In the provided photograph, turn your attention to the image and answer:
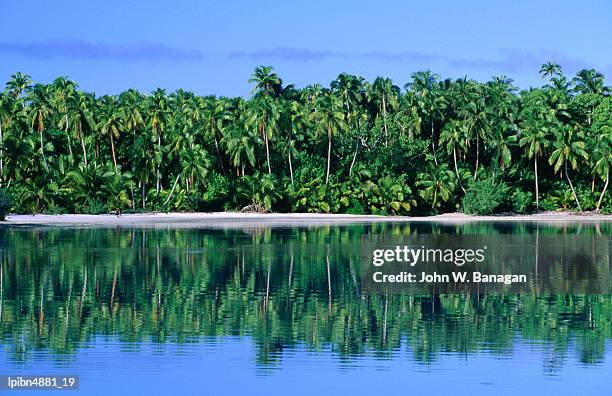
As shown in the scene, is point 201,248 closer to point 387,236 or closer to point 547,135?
point 387,236

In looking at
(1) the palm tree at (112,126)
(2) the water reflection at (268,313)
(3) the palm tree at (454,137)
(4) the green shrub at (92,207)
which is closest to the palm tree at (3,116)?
(4) the green shrub at (92,207)

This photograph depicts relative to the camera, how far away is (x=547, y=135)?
89.4 metres

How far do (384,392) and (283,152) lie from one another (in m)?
72.7

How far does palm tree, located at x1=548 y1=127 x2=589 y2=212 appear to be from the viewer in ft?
290

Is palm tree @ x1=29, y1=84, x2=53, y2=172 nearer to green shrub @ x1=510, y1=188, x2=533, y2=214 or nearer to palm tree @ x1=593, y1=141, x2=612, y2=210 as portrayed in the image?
green shrub @ x1=510, y1=188, x2=533, y2=214

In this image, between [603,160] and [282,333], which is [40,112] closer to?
[603,160]

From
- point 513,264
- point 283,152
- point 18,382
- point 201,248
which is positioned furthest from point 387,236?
point 18,382

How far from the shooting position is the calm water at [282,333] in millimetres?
16641

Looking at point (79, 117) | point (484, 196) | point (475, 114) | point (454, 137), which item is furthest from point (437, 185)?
point (79, 117)

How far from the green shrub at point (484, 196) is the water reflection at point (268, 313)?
153 ft

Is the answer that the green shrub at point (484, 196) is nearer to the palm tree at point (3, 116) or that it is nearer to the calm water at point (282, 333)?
the palm tree at point (3, 116)

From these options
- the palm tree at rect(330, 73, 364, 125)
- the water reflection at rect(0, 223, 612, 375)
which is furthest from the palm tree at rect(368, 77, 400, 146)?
the water reflection at rect(0, 223, 612, 375)

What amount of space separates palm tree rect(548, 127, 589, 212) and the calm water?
54.6 meters

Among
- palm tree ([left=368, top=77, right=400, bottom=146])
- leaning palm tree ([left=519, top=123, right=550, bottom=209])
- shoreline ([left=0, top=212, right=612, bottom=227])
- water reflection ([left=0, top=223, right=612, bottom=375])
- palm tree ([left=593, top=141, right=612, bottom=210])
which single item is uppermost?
Result: palm tree ([left=368, top=77, right=400, bottom=146])
